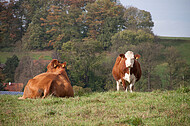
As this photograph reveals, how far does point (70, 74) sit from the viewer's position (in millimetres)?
54938

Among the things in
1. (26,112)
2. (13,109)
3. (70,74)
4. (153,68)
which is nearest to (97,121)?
(26,112)

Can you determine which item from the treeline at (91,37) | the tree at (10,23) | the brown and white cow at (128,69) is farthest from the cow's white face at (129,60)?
the tree at (10,23)

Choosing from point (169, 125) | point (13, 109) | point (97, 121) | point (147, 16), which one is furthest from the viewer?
point (147, 16)

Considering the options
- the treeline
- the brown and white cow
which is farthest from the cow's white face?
the treeline

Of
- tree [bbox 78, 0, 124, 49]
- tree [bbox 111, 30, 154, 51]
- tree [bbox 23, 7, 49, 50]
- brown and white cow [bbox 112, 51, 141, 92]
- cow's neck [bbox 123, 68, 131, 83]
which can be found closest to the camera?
brown and white cow [bbox 112, 51, 141, 92]

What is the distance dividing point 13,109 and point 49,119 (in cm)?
187

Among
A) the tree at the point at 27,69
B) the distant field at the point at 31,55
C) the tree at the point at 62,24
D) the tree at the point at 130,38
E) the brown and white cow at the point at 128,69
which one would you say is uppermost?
the tree at the point at 62,24

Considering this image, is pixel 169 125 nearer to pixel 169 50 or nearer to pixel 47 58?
pixel 169 50

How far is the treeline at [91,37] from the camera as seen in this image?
4884 cm

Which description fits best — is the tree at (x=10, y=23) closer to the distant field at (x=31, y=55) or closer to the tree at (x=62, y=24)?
the distant field at (x=31, y=55)

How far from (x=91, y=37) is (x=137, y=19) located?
12.5 metres

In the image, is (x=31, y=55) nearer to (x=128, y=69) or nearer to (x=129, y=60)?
(x=128, y=69)

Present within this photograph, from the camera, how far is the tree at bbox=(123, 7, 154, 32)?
68.6 meters

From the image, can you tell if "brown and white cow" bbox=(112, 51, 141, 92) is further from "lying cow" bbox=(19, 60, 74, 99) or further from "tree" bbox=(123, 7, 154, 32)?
"tree" bbox=(123, 7, 154, 32)
